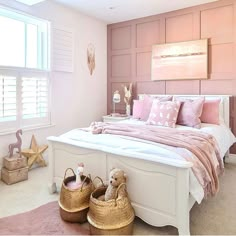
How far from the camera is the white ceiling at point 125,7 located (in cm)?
375

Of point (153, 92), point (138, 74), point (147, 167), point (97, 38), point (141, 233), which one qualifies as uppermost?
point (97, 38)

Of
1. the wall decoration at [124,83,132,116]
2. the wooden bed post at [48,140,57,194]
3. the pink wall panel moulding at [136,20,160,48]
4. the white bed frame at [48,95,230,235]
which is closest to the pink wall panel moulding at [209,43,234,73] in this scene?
the pink wall panel moulding at [136,20,160,48]

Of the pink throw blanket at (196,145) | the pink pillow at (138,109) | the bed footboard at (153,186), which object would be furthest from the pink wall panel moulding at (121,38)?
the bed footboard at (153,186)

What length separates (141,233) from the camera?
1928mm

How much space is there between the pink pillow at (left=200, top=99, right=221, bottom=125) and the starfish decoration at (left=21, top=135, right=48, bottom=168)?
2.44 meters

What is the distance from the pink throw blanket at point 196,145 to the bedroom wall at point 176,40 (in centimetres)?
155

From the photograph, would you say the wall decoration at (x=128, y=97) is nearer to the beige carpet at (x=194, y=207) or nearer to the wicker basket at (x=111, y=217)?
the beige carpet at (x=194, y=207)

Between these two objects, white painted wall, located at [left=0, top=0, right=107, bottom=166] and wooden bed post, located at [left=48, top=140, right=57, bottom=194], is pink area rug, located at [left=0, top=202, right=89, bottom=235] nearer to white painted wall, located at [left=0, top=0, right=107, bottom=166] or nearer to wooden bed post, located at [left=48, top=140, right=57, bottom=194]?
wooden bed post, located at [left=48, top=140, right=57, bottom=194]

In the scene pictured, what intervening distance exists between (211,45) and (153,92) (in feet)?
4.15

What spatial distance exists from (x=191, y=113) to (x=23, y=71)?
8.02 feet

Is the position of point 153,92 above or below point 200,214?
above

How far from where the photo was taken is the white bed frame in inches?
69.9

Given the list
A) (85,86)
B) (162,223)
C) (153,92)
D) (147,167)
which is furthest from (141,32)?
(162,223)

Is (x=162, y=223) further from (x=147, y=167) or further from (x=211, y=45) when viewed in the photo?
(x=211, y=45)
